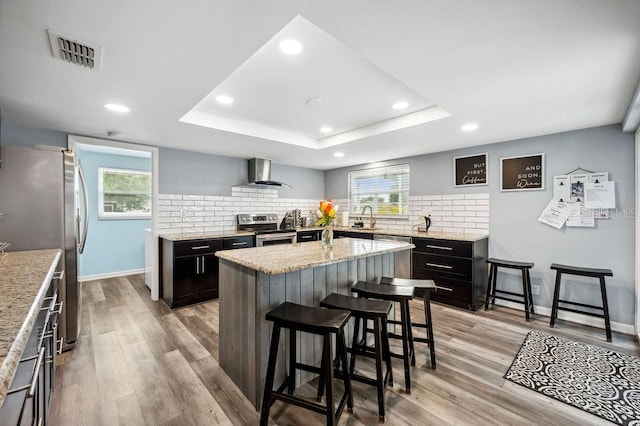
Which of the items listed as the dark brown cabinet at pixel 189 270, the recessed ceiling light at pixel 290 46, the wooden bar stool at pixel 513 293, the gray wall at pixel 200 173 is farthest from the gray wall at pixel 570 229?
the dark brown cabinet at pixel 189 270

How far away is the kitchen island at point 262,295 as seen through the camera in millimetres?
1734

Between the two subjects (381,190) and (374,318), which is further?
(381,190)

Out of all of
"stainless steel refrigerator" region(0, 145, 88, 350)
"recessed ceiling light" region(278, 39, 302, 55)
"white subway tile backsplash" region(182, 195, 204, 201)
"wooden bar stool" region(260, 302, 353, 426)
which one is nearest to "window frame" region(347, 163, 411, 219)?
"white subway tile backsplash" region(182, 195, 204, 201)

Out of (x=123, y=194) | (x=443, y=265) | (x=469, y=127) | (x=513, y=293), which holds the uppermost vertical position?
(x=469, y=127)

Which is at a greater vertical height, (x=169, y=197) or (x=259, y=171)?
(x=259, y=171)

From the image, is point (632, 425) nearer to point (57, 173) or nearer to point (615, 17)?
point (615, 17)

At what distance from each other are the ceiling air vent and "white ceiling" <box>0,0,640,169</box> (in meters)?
0.04

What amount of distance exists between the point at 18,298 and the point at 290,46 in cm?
A: 182

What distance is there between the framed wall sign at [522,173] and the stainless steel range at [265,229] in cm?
314

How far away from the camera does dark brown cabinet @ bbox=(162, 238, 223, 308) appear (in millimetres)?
3410

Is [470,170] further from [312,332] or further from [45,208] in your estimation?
[45,208]

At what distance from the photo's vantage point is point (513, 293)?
3.29 meters

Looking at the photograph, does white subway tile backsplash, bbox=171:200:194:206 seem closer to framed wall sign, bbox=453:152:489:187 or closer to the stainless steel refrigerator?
the stainless steel refrigerator

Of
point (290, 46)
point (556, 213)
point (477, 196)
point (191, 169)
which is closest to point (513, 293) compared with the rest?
point (556, 213)
